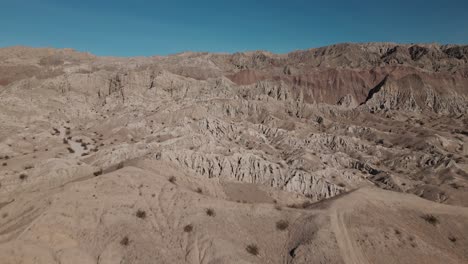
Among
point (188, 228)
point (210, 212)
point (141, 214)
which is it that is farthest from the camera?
point (210, 212)

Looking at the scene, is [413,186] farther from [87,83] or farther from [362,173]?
[87,83]

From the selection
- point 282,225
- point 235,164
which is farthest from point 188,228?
point 235,164

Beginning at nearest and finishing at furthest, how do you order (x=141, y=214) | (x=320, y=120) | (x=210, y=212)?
(x=141, y=214) → (x=210, y=212) → (x=320, y=120)

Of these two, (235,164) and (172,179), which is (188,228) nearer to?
(172,179)

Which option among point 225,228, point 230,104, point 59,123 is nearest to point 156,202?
point 225,228

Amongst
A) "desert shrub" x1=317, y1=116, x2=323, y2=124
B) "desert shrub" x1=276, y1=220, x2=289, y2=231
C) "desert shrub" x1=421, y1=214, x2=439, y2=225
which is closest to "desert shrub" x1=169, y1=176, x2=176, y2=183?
"desert shrub" x1=276, y1=220, x2=289, y2=231

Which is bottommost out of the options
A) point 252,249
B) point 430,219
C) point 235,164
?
point 235,164

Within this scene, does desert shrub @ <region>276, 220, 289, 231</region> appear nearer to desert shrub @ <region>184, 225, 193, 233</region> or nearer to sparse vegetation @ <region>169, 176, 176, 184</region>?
desert shrub @ <region>184, 225, 193, 233</region>
